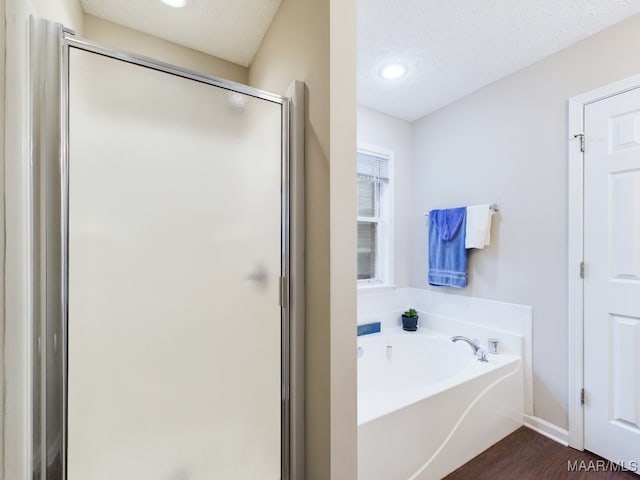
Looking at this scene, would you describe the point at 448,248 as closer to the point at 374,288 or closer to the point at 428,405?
the point at 374,288

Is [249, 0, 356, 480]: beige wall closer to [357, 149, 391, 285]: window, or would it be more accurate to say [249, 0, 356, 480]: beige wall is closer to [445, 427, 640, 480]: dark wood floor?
[445, 427, 640, 480]: dark wood floor

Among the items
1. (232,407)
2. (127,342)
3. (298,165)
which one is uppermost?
(298,165)

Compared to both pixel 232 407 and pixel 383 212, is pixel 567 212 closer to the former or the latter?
pixel 383 212

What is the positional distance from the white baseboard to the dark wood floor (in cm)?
4

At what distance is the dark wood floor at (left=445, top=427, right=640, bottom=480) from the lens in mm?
1519

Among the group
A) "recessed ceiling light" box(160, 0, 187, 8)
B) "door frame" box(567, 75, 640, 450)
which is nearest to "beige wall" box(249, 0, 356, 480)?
"recessed ceiling light" box(160, 0, 187, 8)

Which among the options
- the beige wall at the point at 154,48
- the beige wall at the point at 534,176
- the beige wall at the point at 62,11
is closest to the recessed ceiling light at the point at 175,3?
the beige wall at the point at 154,48

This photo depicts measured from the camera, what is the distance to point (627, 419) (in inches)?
60.9

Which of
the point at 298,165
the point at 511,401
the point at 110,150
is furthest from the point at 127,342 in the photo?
the point at 511,401

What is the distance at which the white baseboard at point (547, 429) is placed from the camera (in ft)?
5.83

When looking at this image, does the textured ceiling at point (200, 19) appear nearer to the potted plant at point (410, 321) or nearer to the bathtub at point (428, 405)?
the bathtub at point (428, 405)

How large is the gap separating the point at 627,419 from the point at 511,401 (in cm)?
54

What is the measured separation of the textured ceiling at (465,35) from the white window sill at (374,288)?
64.9 inches

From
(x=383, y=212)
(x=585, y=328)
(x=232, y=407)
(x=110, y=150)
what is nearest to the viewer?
(x=110, y=150)
